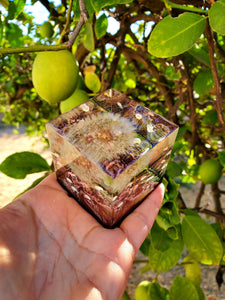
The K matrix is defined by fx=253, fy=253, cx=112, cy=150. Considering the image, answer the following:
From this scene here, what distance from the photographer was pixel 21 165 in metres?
0.72

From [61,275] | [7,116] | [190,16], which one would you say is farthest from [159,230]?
[7,116]

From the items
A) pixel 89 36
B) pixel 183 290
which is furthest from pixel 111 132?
pixel 183 290

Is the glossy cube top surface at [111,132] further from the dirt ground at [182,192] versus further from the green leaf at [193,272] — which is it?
the green leaf at [193,272]

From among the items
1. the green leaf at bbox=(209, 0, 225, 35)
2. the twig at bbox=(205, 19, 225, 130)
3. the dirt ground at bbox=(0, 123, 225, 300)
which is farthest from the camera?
the dirt ground at bbox=(0, 123, 225, 300)

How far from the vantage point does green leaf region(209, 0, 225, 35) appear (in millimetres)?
457

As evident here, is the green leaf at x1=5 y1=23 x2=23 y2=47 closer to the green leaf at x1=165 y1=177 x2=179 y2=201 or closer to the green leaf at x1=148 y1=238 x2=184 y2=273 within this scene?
the green leaf at x1=165 y1=177 x2=179 y2=201

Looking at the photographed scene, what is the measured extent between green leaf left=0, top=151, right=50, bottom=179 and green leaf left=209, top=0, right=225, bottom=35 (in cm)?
57

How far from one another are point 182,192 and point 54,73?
220cm

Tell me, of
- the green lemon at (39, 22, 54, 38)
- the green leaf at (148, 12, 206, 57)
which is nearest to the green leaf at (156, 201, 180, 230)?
the green leaf at (148, 12, 206, 57)

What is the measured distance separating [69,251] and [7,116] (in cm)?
191

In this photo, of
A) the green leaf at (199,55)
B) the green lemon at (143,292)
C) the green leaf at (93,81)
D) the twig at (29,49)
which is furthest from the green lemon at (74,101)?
the green lemon at (143,292)

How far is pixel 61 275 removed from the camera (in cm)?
53

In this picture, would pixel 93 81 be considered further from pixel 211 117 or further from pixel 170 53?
pixel 211 117

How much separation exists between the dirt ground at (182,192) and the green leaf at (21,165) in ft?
2.03
